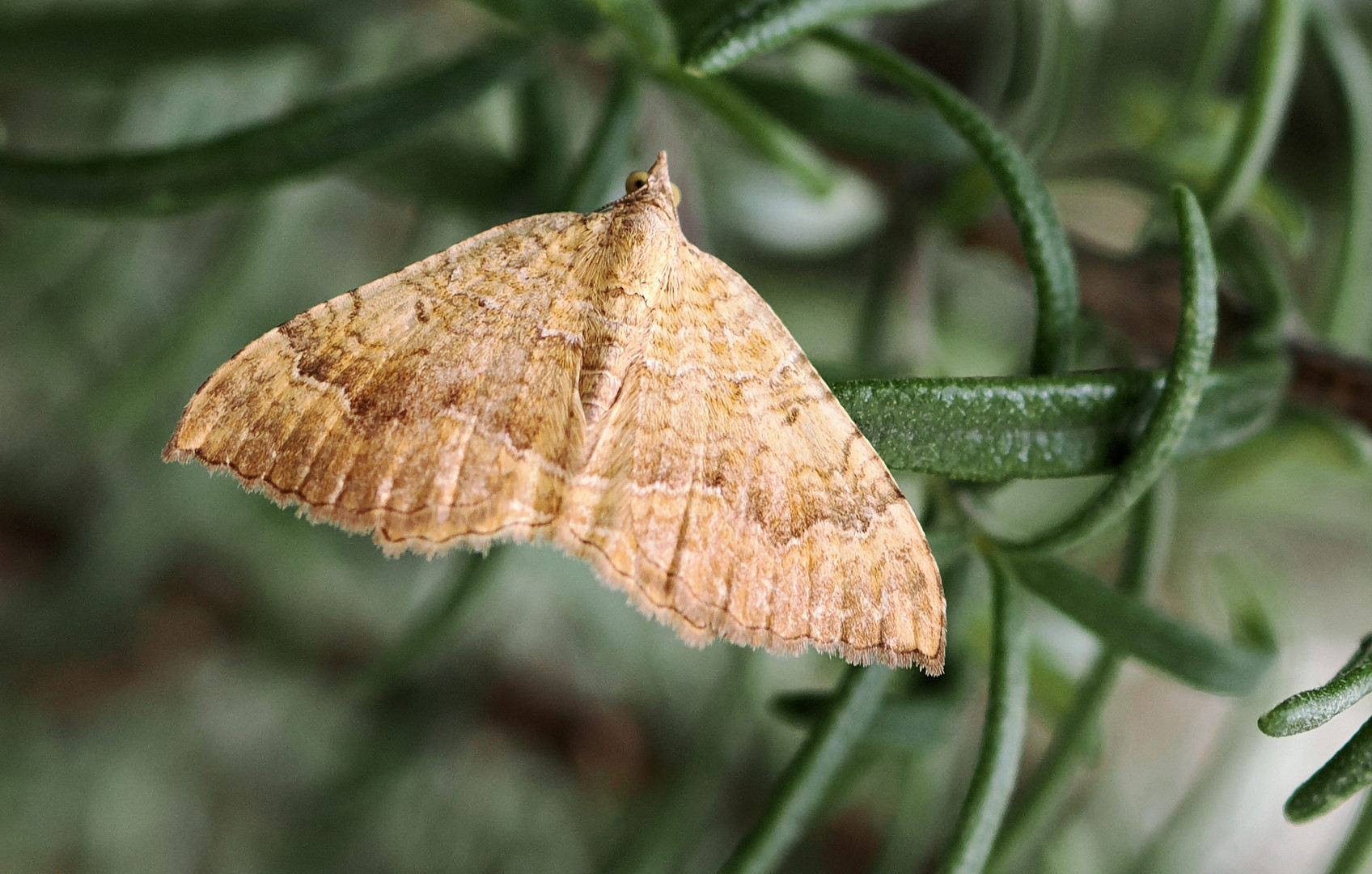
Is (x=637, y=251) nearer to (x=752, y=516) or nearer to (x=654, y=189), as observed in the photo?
(x=654, y=189)

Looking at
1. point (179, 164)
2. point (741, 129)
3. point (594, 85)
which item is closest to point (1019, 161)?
point (741, 129)

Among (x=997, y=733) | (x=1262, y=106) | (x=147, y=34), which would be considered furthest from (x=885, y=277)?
(x=147, y=34)

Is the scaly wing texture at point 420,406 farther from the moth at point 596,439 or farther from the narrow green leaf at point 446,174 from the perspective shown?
the narrow green leaf at point 446,174

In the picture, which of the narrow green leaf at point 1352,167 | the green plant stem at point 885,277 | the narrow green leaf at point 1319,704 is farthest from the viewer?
the green plant stem at point 885,277

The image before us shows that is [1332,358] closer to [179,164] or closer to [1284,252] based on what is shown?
[179,164]

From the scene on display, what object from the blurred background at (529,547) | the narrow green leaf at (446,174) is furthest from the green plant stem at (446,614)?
the narrow green leaf at (446,174)

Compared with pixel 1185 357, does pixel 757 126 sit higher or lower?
higher

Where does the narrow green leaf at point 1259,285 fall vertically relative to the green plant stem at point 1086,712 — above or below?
above

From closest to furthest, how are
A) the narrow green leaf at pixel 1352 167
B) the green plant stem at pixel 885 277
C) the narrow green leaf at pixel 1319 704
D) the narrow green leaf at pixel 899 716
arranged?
1. the narrow green leaf at pixel 1319 704
2. the narrow green leaf at pixel 899 716
3. the narrow green leaf at pixel 1352 167
4. the green plant stem at pixel 885 277
